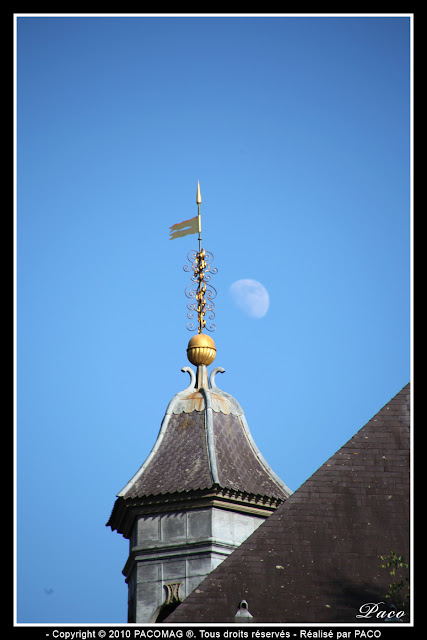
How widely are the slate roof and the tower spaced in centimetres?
2

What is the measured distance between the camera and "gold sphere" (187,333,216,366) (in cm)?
3469

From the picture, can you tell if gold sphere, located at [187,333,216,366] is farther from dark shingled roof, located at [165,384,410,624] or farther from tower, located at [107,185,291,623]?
dark shingled roof, located at [165,384,410,624]

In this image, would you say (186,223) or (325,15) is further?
(186,223)

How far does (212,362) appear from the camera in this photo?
3491cm

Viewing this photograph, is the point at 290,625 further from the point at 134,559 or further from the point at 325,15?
the point at 325,15

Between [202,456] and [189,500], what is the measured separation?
1496mm

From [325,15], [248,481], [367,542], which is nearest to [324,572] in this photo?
[367,542]

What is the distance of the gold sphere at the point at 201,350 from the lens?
3469 centimetres

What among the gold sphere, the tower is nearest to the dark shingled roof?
the tower

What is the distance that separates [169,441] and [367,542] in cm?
889

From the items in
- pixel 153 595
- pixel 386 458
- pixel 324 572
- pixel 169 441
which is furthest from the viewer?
pixel 169 441
